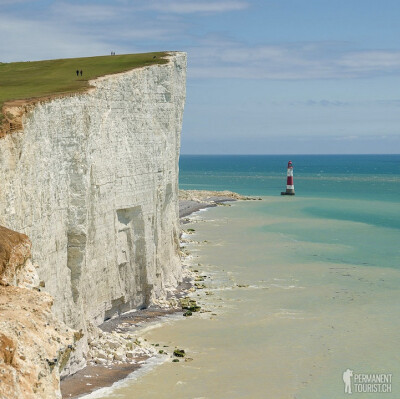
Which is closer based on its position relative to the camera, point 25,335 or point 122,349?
point 25,335

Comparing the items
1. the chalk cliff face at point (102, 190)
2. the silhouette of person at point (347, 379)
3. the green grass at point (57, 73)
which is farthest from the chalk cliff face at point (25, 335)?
the silhouette of person at point (347, 379)

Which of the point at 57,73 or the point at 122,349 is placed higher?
the point at 57,73

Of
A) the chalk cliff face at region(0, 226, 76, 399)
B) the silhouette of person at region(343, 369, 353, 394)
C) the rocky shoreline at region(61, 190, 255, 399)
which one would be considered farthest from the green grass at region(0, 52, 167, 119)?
the silhouette of person at region(343, 369, 353, 394)

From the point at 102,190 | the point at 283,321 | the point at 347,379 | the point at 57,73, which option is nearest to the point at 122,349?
the point at 102,190

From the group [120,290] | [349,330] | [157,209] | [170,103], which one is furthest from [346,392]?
[170,103]

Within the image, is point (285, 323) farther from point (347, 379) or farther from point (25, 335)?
point (25, 335)

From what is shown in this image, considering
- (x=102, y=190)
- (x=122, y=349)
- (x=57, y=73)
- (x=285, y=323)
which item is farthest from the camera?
(x=57, y=73)
